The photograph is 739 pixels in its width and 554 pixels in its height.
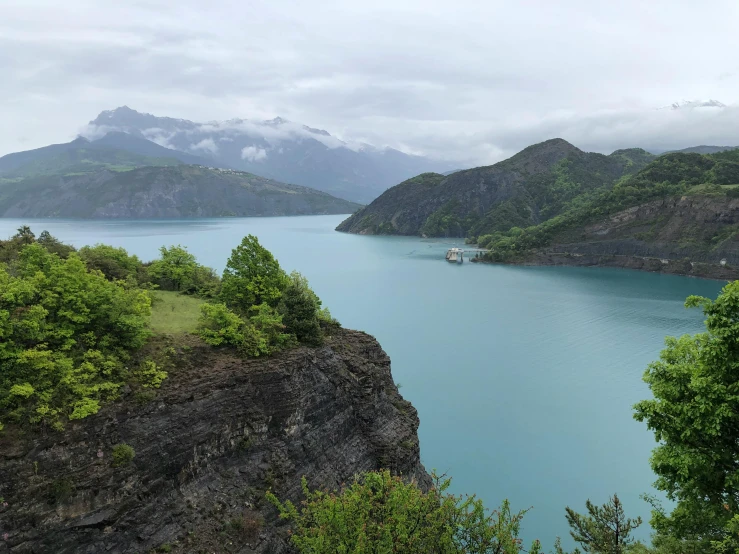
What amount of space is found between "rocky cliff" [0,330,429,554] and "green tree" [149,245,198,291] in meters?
8.13

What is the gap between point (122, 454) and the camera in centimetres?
1293

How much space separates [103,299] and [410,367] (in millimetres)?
30356

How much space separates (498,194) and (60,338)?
6957 inches

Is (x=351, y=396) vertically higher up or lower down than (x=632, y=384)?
higher up

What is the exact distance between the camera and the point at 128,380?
46.4 ft

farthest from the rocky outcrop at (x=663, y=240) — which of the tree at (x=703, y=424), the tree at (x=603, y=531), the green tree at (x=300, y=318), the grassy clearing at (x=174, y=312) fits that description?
the grassy clearing at (x=174, y=312)

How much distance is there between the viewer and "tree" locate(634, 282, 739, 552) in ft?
34.6

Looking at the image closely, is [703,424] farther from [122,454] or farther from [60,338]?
[60,338]

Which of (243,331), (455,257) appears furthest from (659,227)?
(243,331)

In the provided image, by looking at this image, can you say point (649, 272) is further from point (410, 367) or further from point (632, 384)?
point (410, 367)

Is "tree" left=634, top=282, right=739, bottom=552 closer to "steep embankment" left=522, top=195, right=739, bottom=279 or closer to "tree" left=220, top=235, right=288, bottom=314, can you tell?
"tree" left=220, top=235, right=288, bottom=314

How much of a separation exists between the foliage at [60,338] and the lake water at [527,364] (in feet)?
63.0

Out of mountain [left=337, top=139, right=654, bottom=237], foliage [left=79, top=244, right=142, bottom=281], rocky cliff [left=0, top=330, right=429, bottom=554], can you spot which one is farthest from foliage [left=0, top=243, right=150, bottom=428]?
mountain [left=337, top=139, right=654, bottom=237]

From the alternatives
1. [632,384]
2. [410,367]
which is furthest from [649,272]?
[410,367]
